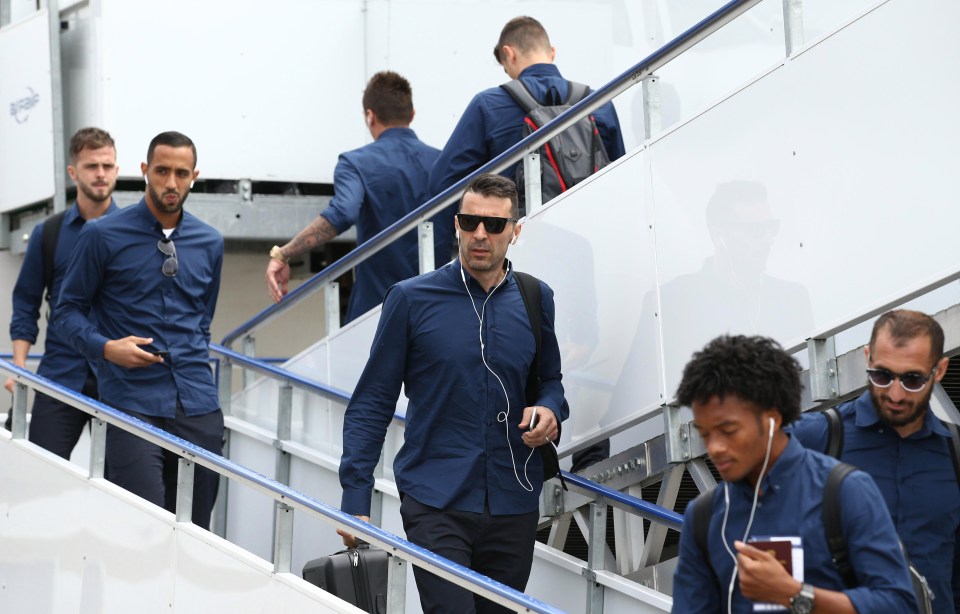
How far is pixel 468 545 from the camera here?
473 cm

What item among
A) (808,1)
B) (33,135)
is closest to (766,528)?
(808,1)

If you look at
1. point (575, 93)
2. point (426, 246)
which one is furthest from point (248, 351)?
point (575, 93)

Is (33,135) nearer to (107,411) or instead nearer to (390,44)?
(390,44)

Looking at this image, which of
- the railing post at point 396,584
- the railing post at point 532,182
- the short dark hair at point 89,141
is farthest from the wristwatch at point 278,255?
the railing post at point 396,584

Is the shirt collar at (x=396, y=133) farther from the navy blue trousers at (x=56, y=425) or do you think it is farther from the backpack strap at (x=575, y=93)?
the navy blue trousers at (x=56, y=425)

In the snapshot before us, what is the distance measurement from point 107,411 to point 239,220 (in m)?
4.26

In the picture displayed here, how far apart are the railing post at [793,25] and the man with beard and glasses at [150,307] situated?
2463mm

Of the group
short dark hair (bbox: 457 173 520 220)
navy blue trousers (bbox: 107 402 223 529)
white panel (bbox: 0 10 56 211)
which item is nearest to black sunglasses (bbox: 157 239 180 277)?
navy blue trousers (bbox: 107 402 223 529)

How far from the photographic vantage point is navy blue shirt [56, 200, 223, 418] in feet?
19.5

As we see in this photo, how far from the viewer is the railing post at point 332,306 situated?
759 cm

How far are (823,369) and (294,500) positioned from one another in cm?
182

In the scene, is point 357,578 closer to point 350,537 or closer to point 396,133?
point 350,537

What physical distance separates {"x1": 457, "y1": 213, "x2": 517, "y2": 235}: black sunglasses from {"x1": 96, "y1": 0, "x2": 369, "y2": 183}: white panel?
5.31 metres

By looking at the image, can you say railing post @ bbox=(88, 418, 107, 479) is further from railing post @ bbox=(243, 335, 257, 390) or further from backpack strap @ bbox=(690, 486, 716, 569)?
backpack strap @ bbox=(690, 486, 716, 569)
